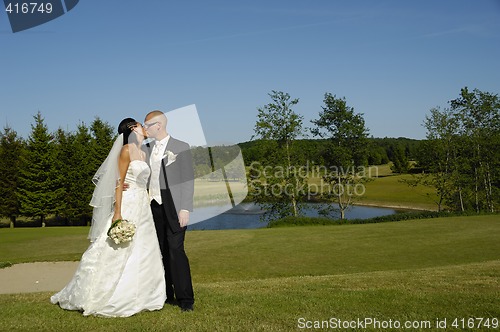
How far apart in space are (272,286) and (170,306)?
2.70 metres

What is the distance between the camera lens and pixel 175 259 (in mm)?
6074

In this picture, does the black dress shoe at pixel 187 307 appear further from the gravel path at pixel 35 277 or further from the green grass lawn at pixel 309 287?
the gravel path at pixel 35 277

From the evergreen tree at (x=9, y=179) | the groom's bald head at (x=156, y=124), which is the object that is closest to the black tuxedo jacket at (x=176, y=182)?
the groom's bald head at (x=156, y=124)

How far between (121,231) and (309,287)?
3.63 meters

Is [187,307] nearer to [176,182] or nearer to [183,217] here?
[183,217]

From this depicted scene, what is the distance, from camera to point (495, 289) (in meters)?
7.27

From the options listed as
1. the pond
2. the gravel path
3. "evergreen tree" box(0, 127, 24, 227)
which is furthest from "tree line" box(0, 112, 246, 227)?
the gravel path

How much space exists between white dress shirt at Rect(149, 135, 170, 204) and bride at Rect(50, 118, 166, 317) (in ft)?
0.28

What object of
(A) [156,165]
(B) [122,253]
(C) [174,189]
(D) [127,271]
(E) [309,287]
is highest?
(A) [156,165]

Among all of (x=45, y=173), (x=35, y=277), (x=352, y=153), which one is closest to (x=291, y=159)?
(x=352, y=153)

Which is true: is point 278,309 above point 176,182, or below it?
below

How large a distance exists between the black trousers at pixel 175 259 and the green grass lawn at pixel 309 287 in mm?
245

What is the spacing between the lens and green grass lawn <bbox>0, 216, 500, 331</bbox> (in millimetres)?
5312

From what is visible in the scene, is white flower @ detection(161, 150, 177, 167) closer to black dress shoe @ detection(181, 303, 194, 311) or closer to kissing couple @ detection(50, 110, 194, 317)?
kissing couple @ detection(50, 110, 194, 317)
